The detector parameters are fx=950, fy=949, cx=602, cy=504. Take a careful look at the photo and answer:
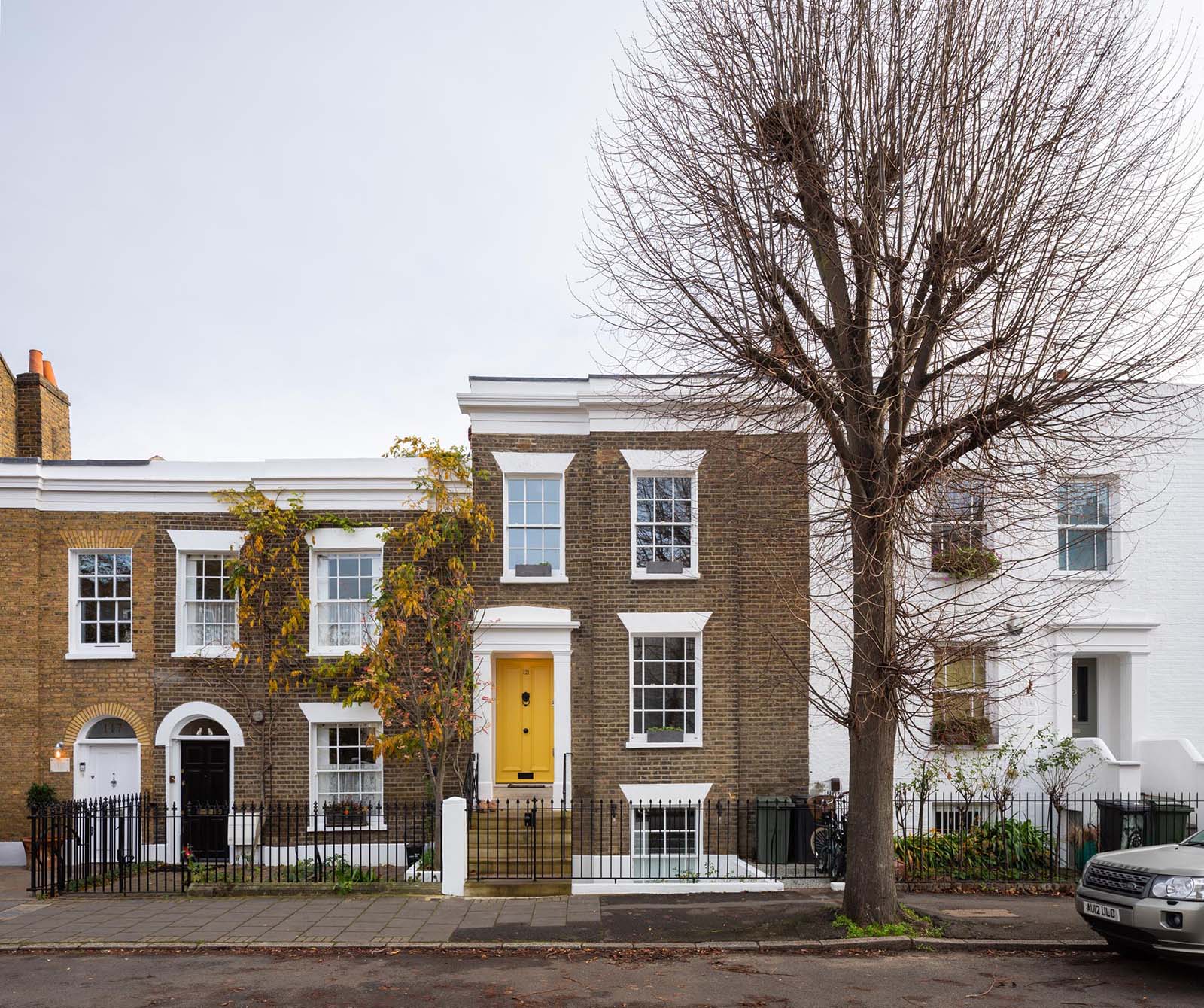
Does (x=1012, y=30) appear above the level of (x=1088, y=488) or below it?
above

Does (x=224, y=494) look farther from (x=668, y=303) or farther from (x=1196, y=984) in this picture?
(x=1196, y=984)

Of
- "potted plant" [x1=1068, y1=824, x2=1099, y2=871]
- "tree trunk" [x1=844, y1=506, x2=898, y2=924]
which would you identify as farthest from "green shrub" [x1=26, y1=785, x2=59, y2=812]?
"potted plant" [x1=1068, y1=824, x2=1099, y2=871]

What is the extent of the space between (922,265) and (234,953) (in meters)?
11.1

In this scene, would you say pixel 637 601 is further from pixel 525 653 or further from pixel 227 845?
pixel 227 845

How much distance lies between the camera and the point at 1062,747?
15727 mm

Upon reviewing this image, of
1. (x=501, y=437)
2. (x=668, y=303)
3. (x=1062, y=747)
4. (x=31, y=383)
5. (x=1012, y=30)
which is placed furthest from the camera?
(x=31, y=383)

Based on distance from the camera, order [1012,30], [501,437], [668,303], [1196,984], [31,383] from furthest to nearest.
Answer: [31,383] → [501,437] → [668,303] → [1012,30] → [1196,984]

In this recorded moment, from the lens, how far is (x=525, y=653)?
656 inches

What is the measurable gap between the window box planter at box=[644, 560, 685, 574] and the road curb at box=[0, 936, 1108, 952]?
6505mm

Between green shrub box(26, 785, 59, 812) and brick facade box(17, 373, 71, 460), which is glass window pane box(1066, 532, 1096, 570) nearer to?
green shrub box(26, 785, 59, 812)

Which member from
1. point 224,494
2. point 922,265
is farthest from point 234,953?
point 922,265

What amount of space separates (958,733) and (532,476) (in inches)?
336

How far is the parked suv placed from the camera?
9.47m

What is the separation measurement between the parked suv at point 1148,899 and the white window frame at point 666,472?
24.6 ft
